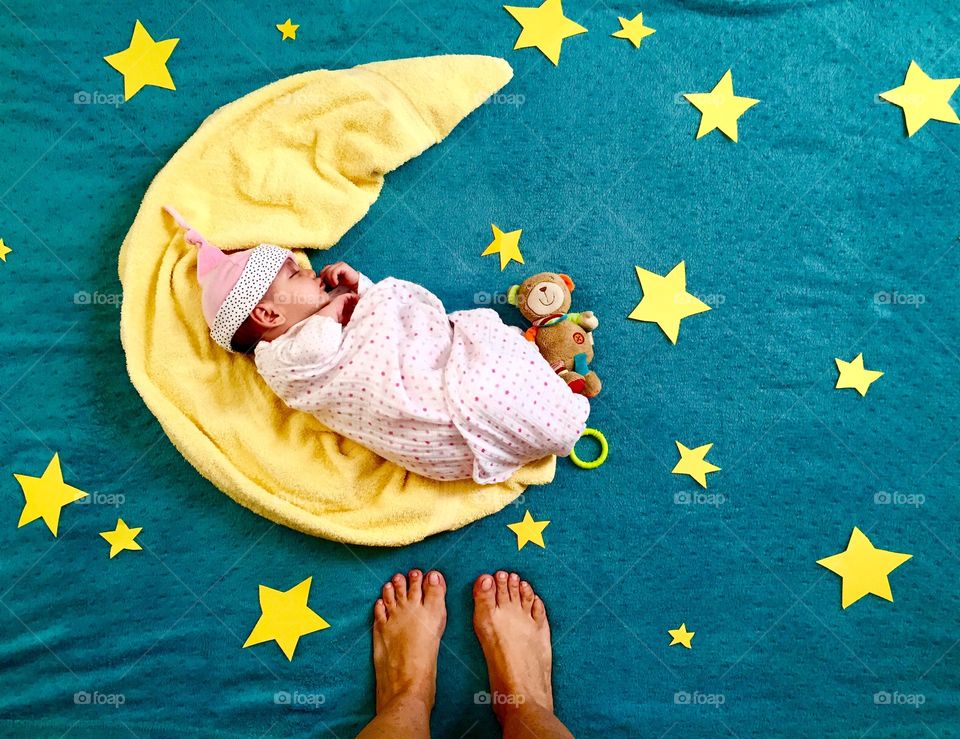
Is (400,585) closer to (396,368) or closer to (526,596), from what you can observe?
(526,596)

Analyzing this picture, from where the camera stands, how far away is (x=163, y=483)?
130cm

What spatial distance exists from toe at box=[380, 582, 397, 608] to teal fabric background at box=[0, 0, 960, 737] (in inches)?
0.9

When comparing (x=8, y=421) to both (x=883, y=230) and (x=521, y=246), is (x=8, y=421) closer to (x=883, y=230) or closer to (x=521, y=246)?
(x=521, y=246)

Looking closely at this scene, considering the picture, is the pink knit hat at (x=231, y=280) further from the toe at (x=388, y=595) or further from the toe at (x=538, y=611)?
the toe at (x=538, y=611)

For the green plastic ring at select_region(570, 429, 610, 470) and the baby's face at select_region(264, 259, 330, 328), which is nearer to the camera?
the baby's face at select_region(264, 259, 330, 328)

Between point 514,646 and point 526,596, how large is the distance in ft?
0.29

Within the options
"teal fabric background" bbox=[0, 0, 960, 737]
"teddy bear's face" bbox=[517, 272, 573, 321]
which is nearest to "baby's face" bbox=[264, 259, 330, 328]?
"teal fabric background" bbox=[0, 0, 960, 737]

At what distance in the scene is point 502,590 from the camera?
1289mm

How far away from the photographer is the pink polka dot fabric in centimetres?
115

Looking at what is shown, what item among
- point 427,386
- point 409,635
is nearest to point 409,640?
point 409,635

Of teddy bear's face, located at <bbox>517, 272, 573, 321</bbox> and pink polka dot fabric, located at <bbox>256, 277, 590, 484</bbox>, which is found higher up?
teddy bear's face, located at <bbox>517, 272, 573, 321</bbox>

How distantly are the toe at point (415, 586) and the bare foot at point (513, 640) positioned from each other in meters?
0.10

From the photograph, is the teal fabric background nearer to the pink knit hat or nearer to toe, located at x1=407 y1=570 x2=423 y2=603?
toe, located at x1=407 y1=570 x2=423 y2=603

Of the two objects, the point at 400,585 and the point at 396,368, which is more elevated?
the point at 396,368
